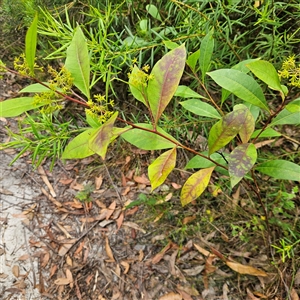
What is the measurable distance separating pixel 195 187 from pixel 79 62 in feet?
1.81

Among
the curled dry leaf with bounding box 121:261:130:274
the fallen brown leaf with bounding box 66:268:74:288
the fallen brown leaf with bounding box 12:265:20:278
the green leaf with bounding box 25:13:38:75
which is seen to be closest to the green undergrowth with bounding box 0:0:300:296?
the green leaf with bounding box 25:13:38:75

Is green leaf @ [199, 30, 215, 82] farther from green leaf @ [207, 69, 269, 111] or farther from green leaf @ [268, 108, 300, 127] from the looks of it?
green leaf @ [268, 108, 300, 127]

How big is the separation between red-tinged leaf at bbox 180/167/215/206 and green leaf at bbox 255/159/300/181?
1.01ft

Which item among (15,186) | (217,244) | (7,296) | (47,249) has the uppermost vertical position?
(217,244)

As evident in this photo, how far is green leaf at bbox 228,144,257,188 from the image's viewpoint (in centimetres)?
83

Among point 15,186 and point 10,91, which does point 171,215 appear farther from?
point 10,91

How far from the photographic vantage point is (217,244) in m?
2.07

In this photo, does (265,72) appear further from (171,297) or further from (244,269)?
(171,297)

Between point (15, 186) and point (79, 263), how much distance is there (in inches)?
35.7

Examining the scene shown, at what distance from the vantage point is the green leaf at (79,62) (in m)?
0.92

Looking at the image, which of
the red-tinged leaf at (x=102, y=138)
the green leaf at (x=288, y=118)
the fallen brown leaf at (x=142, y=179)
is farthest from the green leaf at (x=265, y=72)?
the fallen brown leaf at (x=142, y=179)

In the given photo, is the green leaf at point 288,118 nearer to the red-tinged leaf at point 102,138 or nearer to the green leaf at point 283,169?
Answer: the green leaf at point 283,169

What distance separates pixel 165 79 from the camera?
92 cm

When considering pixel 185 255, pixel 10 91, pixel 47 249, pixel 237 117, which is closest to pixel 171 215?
pixel 185 255
